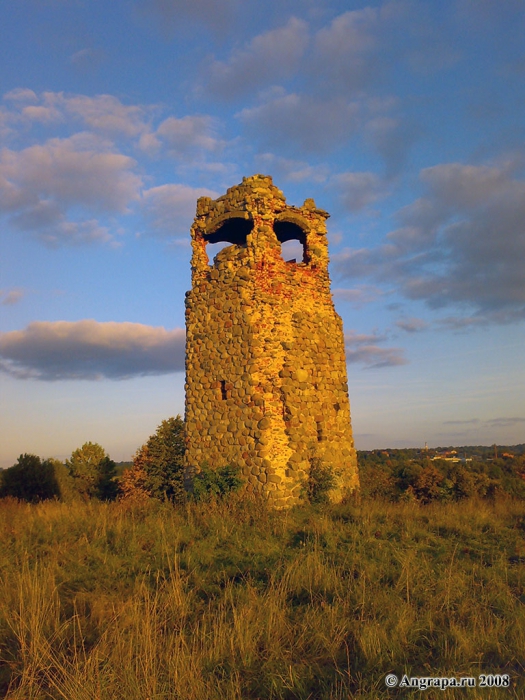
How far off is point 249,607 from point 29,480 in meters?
22.3

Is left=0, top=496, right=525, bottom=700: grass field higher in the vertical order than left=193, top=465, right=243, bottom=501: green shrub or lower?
lower

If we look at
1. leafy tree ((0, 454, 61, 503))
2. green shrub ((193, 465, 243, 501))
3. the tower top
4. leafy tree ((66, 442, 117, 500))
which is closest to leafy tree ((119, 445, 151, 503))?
leafy tree ((0, 454, 61, 503))

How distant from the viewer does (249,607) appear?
15.1 feet

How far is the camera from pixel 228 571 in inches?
241

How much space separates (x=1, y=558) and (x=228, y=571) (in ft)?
9.64

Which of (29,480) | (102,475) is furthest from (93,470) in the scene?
(29,480)

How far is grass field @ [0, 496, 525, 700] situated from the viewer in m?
3.55

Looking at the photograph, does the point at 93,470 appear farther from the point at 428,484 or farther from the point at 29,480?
the point at 428,484

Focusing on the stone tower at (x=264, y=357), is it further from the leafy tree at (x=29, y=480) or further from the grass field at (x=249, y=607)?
the leafy tree at (x=29, y=480)

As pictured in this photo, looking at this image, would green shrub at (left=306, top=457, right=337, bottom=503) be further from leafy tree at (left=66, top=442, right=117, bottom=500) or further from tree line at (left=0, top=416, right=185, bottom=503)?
leafy tree at (left=66, top=442, right=117, bottom=500)

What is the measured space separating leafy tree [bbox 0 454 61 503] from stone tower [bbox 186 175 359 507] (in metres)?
15.7

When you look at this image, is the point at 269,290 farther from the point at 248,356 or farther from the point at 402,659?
the point at 402,659

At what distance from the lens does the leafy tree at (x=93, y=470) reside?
28792 millimetres

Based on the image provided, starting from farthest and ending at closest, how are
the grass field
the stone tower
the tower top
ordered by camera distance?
the tower top → the stone tower → the grass field
